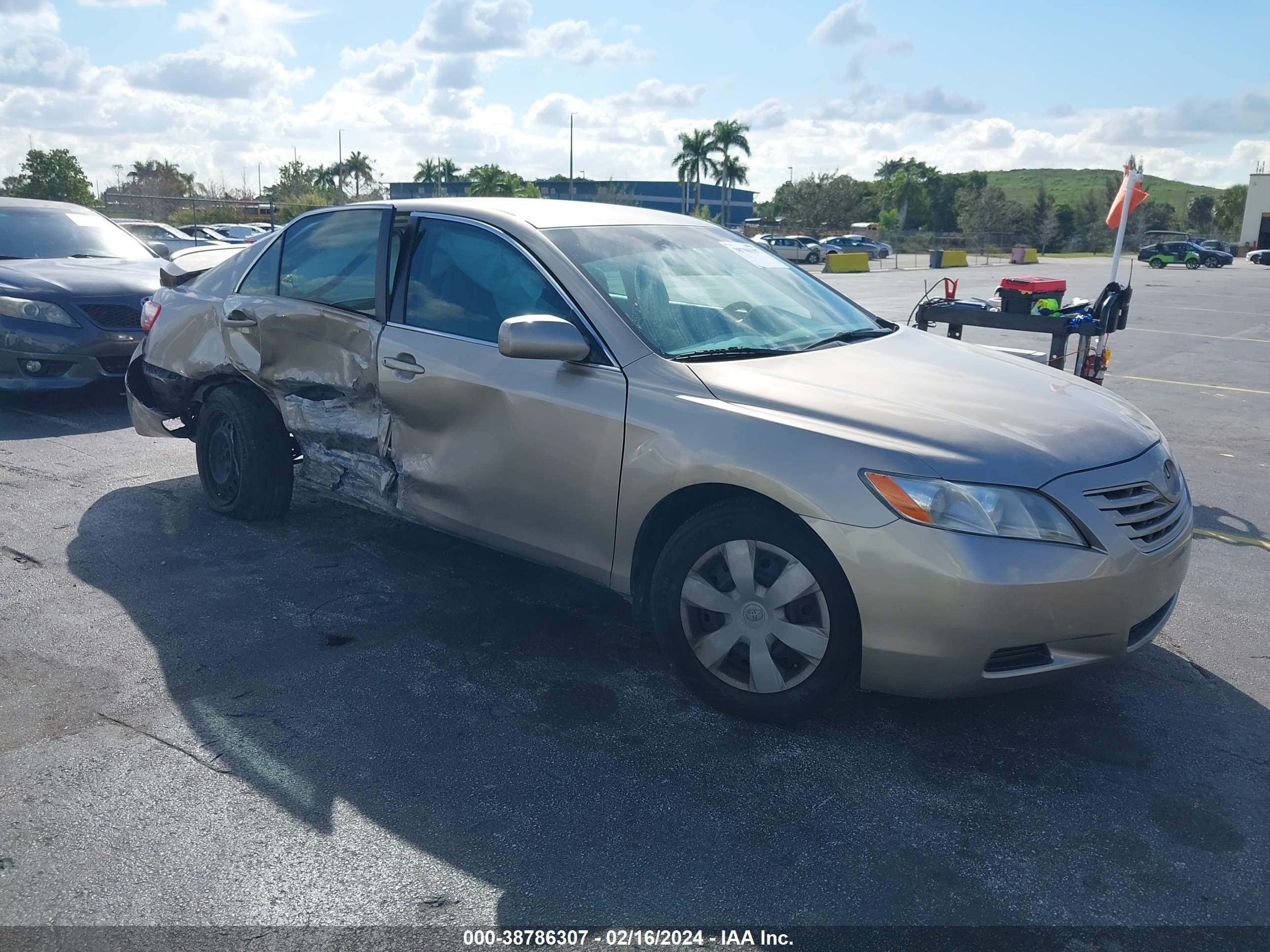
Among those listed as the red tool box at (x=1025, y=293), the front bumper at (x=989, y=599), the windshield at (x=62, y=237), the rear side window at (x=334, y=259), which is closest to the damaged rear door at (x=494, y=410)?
the rear side window at (x=334, y=259)

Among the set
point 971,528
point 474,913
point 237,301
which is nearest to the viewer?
point 474,913

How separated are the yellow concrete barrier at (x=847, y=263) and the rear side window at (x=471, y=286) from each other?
37.5 meters

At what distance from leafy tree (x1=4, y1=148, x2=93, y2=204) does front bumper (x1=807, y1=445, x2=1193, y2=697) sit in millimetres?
45277

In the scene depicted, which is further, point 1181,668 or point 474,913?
point 1181,668

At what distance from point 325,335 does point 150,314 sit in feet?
5.67

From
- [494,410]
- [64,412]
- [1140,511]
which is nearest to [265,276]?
[494,410]

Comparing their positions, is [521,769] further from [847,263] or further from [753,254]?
[847,263]

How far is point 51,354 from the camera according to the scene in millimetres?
7793

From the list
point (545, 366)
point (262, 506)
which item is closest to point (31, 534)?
point (262, 506)

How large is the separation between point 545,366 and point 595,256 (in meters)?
0.50

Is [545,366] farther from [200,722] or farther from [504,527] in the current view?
[200,722]

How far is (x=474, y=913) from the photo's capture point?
8.11 ft

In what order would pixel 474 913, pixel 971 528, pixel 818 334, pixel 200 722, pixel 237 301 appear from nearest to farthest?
pixel 474 913, pixel 971 528, pixel 200 722, pixel 818 334, pixel 237 301

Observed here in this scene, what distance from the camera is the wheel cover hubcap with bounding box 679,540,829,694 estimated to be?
3.15 m
